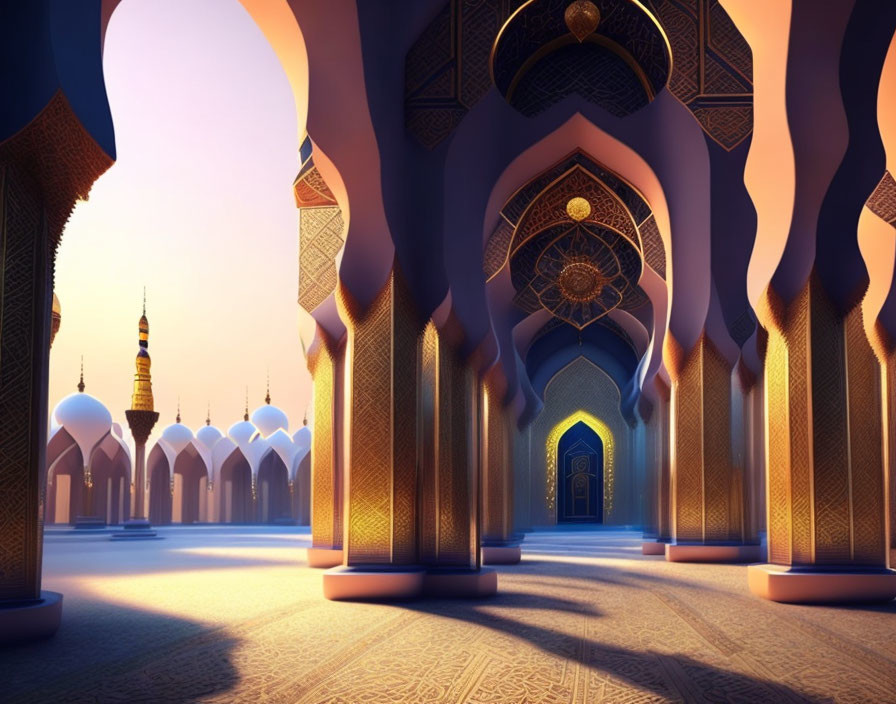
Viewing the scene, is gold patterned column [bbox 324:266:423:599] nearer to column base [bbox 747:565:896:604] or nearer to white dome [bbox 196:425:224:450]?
column base [bbox 747:565:896:604]

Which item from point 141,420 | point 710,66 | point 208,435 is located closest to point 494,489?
point 710,66

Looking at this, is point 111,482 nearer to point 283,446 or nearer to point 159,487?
point 159,487

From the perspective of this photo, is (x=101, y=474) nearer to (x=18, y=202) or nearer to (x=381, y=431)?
(x=381, y=431)

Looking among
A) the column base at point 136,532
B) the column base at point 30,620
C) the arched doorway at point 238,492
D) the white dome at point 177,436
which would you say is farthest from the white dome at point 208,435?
the column base at point 30,620

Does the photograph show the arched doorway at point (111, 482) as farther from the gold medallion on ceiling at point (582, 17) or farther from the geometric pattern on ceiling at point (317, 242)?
the gold medallion on ceiling at point (582, 17)

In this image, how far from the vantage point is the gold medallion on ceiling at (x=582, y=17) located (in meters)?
7.36

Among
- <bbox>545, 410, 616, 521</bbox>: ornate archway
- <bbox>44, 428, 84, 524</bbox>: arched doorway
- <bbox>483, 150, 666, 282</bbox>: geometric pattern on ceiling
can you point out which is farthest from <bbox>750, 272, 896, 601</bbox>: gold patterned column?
<bbox>44, 428, 84, 524</bbox>: arched doorway

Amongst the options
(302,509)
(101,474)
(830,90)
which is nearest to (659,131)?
(830,90)

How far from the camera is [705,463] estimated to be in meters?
8.84

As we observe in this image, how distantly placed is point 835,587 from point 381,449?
2799 mm

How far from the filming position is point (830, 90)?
5355mm

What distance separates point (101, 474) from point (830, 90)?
695 inches

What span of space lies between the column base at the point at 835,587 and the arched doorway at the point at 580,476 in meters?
13.4

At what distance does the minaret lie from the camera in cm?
1564
